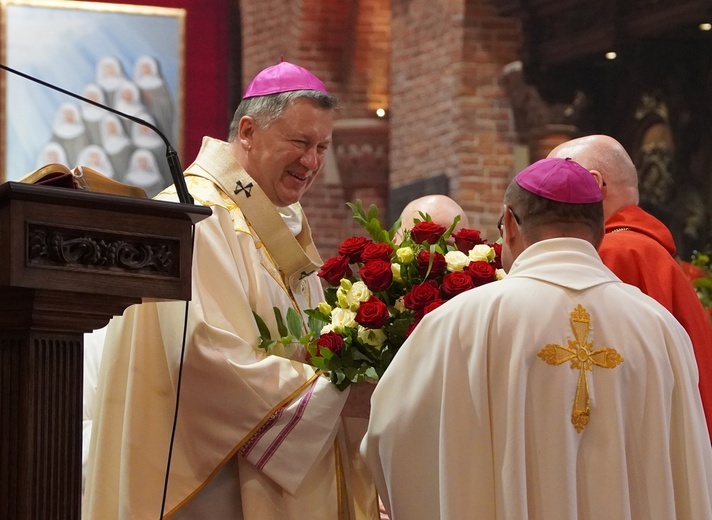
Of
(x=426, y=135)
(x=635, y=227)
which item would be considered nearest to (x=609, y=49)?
(x=426, y=135)

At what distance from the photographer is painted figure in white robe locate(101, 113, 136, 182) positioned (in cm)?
1031

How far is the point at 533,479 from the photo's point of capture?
3.17 m

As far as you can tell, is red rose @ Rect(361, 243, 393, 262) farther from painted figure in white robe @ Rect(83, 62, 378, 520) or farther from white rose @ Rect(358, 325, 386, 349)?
painted figure in white robe @ Rect(83, 62, 378, 520)

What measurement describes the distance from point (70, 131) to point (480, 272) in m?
7.03

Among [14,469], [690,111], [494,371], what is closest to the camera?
[14,469]

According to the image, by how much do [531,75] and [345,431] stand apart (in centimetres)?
618

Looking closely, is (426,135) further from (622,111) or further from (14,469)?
(14,469)

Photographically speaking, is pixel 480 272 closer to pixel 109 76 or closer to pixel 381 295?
pixel 381 295

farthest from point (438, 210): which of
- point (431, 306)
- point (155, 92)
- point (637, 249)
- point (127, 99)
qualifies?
point (155, 92)

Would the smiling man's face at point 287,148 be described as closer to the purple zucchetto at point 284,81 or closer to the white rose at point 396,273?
the purple zucchetto at point 284,81

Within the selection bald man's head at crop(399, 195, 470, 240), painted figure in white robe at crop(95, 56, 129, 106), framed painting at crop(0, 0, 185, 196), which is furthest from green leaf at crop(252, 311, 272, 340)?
painted figure in white robe at crop(95, 56, 129, 106)

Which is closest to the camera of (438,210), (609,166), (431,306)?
(431,306)

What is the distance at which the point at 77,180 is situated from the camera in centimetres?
298

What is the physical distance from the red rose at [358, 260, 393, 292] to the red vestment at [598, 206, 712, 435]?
0.96 m
